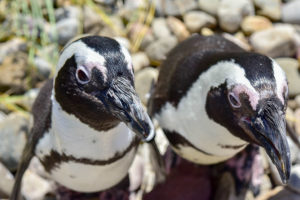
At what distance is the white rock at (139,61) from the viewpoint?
2.30 m

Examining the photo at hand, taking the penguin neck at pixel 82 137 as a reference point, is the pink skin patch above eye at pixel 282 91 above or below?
above

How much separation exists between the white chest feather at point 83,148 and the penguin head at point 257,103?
299 millimetres

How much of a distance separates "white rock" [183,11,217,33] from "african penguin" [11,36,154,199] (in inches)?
38.5

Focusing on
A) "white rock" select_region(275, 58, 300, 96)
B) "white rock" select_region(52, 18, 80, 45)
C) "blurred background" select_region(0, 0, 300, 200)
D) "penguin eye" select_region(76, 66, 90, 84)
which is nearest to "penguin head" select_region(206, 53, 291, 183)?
"penguin eye" select_region(76, 66, 90, 84)

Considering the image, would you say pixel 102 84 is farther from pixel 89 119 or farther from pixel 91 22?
pixel 91 22

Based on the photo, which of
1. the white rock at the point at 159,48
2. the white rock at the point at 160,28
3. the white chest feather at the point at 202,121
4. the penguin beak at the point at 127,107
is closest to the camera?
the penguin beak at the point at 127,107

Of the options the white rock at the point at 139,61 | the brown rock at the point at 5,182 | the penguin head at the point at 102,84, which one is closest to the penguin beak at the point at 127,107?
the penguin head at the point at 102,84

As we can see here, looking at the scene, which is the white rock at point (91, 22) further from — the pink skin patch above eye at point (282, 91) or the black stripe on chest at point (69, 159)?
the pink skin patch above eye at point (282, 91)

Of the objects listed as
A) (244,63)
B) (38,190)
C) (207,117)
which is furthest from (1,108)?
(244,63)

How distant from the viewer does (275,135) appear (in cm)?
128

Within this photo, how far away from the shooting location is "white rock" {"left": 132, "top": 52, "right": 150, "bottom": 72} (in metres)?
2.30

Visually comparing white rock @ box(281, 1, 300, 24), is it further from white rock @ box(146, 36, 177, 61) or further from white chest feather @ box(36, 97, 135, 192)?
white chest feather @ box(36, 97, 135, 192)

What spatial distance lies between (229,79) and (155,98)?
438mm

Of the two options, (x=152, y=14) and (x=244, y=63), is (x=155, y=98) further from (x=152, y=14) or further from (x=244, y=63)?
(x=152, y=14)
